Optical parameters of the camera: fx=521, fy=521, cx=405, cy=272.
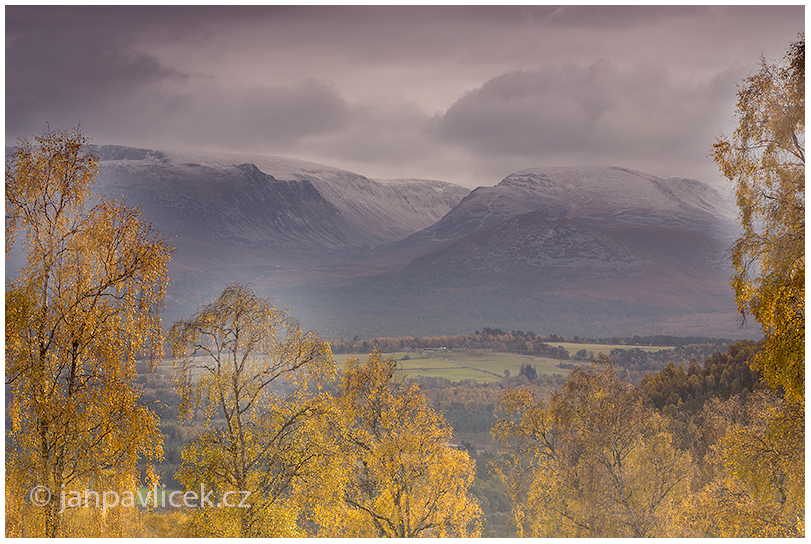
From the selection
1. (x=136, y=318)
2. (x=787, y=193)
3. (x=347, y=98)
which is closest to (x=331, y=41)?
(x=347, y=98)

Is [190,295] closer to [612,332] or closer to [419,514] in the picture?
[419,514]

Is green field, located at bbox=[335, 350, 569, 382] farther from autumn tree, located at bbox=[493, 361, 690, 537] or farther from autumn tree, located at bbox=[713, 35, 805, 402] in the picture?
autumn tree, located at bbox=[713, 35, 805, 402]

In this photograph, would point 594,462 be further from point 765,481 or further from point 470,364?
point 470,364

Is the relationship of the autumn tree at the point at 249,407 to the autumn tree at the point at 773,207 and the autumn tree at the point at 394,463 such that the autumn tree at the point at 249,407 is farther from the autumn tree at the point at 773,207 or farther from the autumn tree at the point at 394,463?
the autumn tree at the point at 773,207

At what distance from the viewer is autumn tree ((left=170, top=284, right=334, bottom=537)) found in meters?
8.78

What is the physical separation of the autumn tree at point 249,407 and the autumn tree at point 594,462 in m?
7.56

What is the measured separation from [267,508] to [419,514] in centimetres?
489

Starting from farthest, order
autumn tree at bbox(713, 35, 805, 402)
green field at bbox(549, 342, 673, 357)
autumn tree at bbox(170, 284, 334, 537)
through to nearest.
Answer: green field at bbox(549, 342, 673, 357), autumn tree at bbox(170, 284, 334, 537), autumn tree at bbox(713, 35, 805, 402)

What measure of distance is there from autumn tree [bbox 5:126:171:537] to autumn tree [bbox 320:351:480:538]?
17.3 ft

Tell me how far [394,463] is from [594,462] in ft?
23.3

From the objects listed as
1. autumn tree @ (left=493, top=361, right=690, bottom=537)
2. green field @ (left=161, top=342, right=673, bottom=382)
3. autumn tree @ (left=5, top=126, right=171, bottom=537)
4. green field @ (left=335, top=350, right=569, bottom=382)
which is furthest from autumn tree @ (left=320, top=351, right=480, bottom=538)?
green field @ (left=161, top=342, right=673, bottom=382)

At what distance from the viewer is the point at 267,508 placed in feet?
28.6

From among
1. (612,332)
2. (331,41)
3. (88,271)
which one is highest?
(331,41)

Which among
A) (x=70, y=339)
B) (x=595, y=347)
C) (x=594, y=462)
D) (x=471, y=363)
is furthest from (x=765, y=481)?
(x=595, y=347)
